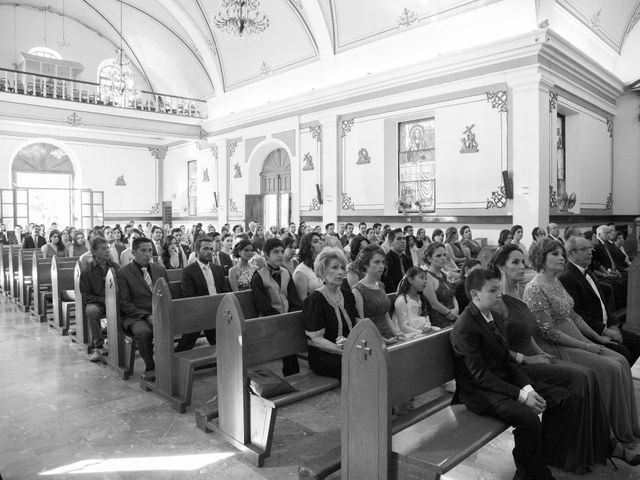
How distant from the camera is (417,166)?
11.4 metres

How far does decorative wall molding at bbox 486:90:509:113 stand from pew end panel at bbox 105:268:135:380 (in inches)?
309

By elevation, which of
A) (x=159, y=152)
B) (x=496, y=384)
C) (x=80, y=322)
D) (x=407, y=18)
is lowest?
(x=80, y=322)

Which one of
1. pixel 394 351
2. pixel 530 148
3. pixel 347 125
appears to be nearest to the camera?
pixel 394 351

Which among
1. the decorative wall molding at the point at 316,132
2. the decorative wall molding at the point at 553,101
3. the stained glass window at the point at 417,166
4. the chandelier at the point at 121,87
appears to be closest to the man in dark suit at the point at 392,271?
the stained glass window at the point at 417,166

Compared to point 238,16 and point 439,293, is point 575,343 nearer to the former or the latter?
point 439,293

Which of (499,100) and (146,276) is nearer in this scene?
(146,276)

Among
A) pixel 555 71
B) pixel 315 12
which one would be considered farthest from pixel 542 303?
pixel 315 12

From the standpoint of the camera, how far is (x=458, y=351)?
8.93 feet

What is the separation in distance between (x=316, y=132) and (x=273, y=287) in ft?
30.4

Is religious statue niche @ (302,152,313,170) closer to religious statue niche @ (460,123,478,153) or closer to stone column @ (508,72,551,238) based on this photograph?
religious statue niche @ (460,123,478,153)

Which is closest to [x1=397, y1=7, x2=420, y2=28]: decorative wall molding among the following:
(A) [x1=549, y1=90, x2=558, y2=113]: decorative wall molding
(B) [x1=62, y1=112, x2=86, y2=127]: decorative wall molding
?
(A) [x1=549, y1=90, x2=558, y2=113]: decorative wall molding

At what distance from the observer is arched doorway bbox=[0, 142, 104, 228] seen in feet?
53.9

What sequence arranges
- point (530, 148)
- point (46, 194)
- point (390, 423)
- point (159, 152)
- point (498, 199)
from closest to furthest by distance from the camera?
point (390, 423)
point (530, 148)
point (498, 199)
point (46, 194)
point (159, 152)

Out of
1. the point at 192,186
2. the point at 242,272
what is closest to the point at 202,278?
the point at 242,272
